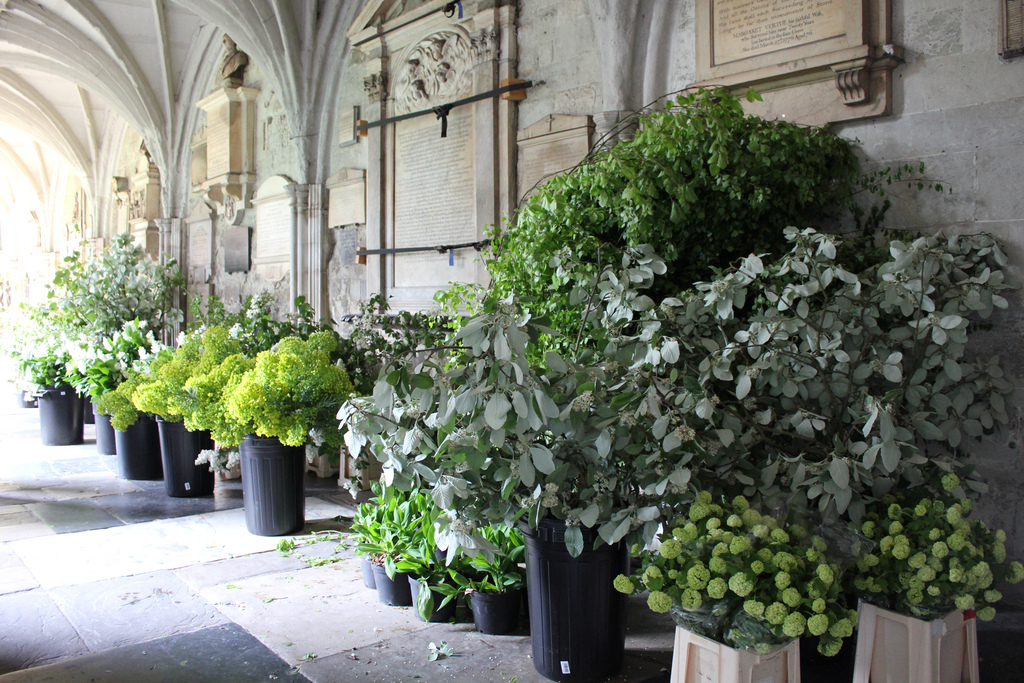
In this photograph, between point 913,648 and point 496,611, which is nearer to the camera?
point 913,648

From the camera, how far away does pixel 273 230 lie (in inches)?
296

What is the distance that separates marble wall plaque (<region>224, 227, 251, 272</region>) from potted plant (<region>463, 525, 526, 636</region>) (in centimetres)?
594

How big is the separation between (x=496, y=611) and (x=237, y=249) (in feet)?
20.8

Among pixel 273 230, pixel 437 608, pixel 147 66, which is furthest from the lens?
pixel 147 66

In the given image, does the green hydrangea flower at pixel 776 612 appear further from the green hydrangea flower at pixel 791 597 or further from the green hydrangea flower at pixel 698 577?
the green hydrangea flower at pixel 698 577

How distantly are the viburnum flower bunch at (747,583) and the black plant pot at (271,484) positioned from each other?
2.33 metres

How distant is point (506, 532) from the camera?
9.39ft

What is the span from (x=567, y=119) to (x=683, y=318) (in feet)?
7.35

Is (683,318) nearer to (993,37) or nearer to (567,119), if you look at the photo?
(993,37)

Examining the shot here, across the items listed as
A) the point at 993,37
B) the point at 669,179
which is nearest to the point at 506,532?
the point at 669,179

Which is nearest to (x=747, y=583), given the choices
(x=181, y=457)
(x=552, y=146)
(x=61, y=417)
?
(x=552, y=146)

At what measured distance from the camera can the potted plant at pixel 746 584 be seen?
1838 mm

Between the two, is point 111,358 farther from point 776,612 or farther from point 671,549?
point 776,612

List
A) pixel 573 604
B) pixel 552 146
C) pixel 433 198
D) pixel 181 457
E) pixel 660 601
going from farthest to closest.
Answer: pixel 433 198, pixel 181 457, pixel 552 146, pixel 573 604, pixel 660 601
